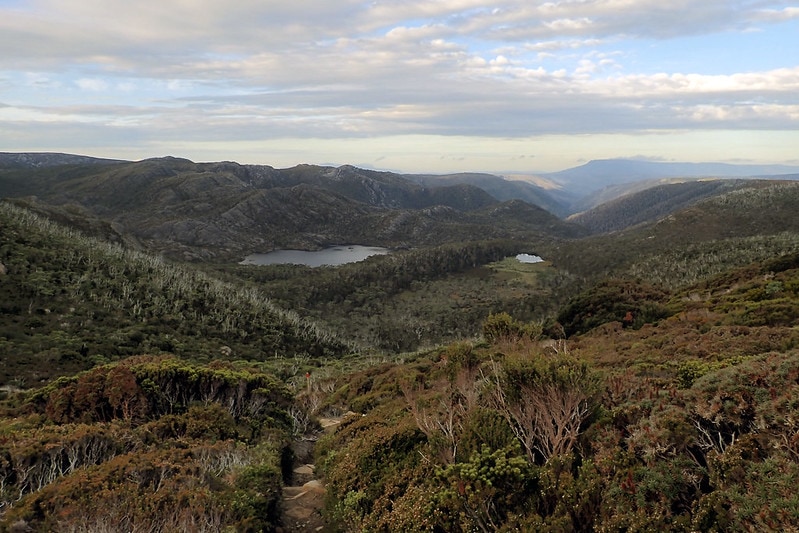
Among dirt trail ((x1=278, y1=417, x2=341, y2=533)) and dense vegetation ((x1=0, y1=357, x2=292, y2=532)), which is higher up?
dense vegetation ((x1=0, y1=357, x2=292, y2=532))

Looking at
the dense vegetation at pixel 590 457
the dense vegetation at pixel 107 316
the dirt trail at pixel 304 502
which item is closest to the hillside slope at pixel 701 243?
the dense vegetation at pixel 107 316

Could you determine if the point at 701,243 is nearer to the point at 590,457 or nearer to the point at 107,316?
the point at 590,457

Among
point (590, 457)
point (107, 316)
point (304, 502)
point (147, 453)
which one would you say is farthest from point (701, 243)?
point (147, 453)

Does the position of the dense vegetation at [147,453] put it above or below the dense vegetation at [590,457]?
below

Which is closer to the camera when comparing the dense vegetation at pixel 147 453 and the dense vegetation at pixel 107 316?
the dense vegetation at pixel 147 453

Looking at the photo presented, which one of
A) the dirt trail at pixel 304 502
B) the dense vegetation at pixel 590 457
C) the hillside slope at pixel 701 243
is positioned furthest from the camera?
the hillside slope at pixel 701 243

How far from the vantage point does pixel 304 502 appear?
432 inches

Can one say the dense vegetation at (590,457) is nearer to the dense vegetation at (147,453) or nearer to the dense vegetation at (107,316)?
the dense vegetation at (147,453)

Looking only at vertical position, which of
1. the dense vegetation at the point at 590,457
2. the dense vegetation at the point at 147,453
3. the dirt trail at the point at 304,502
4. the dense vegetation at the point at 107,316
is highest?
the dense vegetation at the point at 590,457

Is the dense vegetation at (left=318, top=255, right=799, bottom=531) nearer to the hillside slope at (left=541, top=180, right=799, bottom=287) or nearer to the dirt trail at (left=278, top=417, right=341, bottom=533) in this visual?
the dirt trail at (left=278, top=417, right=341, bottom=533)

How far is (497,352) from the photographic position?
22.2 metres

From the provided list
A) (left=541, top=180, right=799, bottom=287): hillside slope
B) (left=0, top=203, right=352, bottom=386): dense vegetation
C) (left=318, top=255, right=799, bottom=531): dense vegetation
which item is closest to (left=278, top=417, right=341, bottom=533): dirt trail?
(left=318, top=255, right=799, bottom=531): dense vegetation

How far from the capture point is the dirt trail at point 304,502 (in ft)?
32.3

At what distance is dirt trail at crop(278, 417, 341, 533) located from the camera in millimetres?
9859
